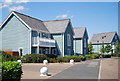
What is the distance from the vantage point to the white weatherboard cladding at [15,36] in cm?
2647

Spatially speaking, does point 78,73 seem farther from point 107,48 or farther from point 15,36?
point 107,48

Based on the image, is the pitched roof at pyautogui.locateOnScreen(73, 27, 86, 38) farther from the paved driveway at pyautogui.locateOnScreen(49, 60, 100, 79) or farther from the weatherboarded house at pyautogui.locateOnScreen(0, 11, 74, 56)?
the paved driveway at pyautogui.locateOnScreen(49, 60, 100, 79)

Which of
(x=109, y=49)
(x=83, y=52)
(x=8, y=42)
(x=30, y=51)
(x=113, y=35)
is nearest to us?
(x=30, y=51)

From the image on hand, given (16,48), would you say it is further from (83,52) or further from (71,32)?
(83,52)

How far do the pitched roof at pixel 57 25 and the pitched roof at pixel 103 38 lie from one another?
30.3 metres

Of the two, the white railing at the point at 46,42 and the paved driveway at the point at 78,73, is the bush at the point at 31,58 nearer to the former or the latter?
the white railing at the point at 46,42

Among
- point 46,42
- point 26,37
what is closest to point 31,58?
point 26,37

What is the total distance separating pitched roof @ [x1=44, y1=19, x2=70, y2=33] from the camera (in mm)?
32075

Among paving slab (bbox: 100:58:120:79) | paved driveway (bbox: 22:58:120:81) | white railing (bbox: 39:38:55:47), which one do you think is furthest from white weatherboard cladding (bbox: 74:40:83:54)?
paved driveway (bbox: 22:58:120:81)

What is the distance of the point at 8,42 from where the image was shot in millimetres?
27703

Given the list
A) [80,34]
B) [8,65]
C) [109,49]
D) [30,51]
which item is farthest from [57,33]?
[109,49]

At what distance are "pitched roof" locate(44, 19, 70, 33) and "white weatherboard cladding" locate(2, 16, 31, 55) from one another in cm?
709

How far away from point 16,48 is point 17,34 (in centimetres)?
242

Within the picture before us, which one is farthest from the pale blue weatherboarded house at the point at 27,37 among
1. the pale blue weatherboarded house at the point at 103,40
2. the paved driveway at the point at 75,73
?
the pale blue weatherboarded house at the point at 103,40
